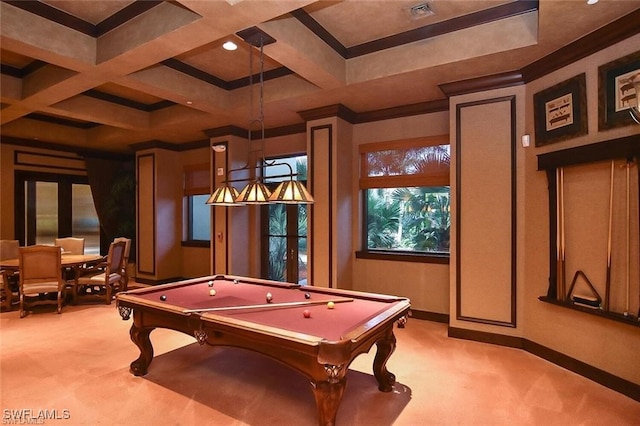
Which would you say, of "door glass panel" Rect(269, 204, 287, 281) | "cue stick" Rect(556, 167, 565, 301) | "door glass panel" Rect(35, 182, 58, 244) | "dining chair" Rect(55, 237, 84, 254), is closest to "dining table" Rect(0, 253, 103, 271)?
"dining chair" Rect(55, 237, 84, 254)

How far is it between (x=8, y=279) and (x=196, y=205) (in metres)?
3.14

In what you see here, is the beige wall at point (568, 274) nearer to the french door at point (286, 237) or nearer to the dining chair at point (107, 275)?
the french door at point (286, 237)

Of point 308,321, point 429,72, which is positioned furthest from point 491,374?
point 429,72

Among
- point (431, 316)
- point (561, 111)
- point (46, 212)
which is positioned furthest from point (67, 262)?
point (561, 111)

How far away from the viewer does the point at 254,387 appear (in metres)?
2.84

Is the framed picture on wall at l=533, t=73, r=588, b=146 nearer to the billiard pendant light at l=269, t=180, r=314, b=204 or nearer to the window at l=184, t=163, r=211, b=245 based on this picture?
the billiard pendant light at l=269, t=180, r=314, b=204

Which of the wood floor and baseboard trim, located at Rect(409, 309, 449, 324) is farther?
baseboard trim, located at Rect(409, 309, 449, 324)

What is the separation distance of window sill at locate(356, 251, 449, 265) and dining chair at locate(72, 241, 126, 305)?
12.5 ft

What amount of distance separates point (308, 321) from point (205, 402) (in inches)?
41.4

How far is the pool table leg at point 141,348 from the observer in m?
3.06

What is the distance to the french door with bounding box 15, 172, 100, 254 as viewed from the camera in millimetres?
6914

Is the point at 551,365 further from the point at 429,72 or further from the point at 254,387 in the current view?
the point at 429,72

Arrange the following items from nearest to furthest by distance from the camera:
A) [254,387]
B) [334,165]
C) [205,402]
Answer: [205,402] → [254,387] → [334,165]

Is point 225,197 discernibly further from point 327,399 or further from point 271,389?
point 327,399
